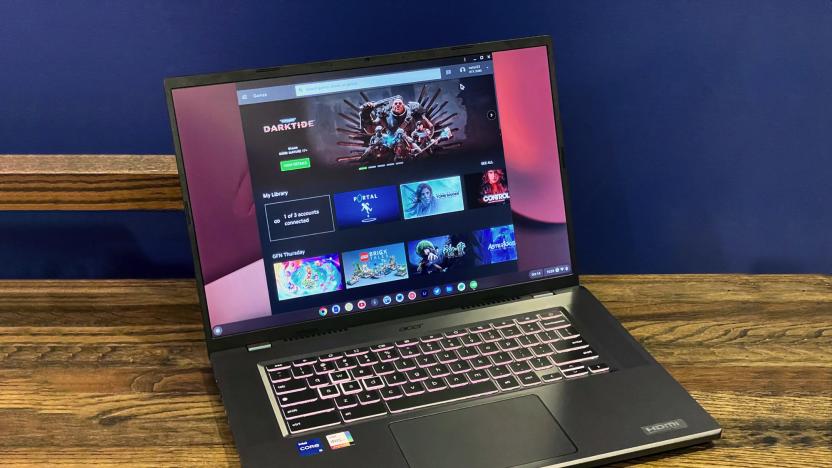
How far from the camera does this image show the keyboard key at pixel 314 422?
37.1 inches

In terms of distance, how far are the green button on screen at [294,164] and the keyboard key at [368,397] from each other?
0.27 meters

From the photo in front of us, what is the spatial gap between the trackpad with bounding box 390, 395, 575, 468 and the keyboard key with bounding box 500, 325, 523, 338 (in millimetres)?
119

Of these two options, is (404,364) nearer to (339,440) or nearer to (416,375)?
(416,375)

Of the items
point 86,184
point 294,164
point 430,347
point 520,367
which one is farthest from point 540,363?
point 86,184

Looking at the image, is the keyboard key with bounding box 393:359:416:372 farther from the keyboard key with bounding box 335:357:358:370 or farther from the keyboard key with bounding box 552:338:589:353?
the keyboard key with bounding box 552:338:589:353

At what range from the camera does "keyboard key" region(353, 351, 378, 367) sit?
41.0 inches

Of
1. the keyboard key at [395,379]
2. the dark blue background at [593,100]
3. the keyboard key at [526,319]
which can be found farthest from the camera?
the dark blue background at [593,100]

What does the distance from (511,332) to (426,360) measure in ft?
0.38

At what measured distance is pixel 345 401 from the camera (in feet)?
3.21

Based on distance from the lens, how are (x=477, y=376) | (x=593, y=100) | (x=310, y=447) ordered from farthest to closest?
(x=593, y=100) < (x=477, y=376) < (x=310, y=447)

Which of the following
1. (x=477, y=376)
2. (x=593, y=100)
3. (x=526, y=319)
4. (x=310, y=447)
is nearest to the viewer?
(x=310, y=447)

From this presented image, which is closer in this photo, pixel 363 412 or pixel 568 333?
pixel 363 412

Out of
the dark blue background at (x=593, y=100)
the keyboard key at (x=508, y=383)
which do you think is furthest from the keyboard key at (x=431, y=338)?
the dark blue background at (x=593, y=100)

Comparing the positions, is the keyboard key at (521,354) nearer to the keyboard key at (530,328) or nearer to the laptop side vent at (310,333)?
the keyboard key at (530,328)
